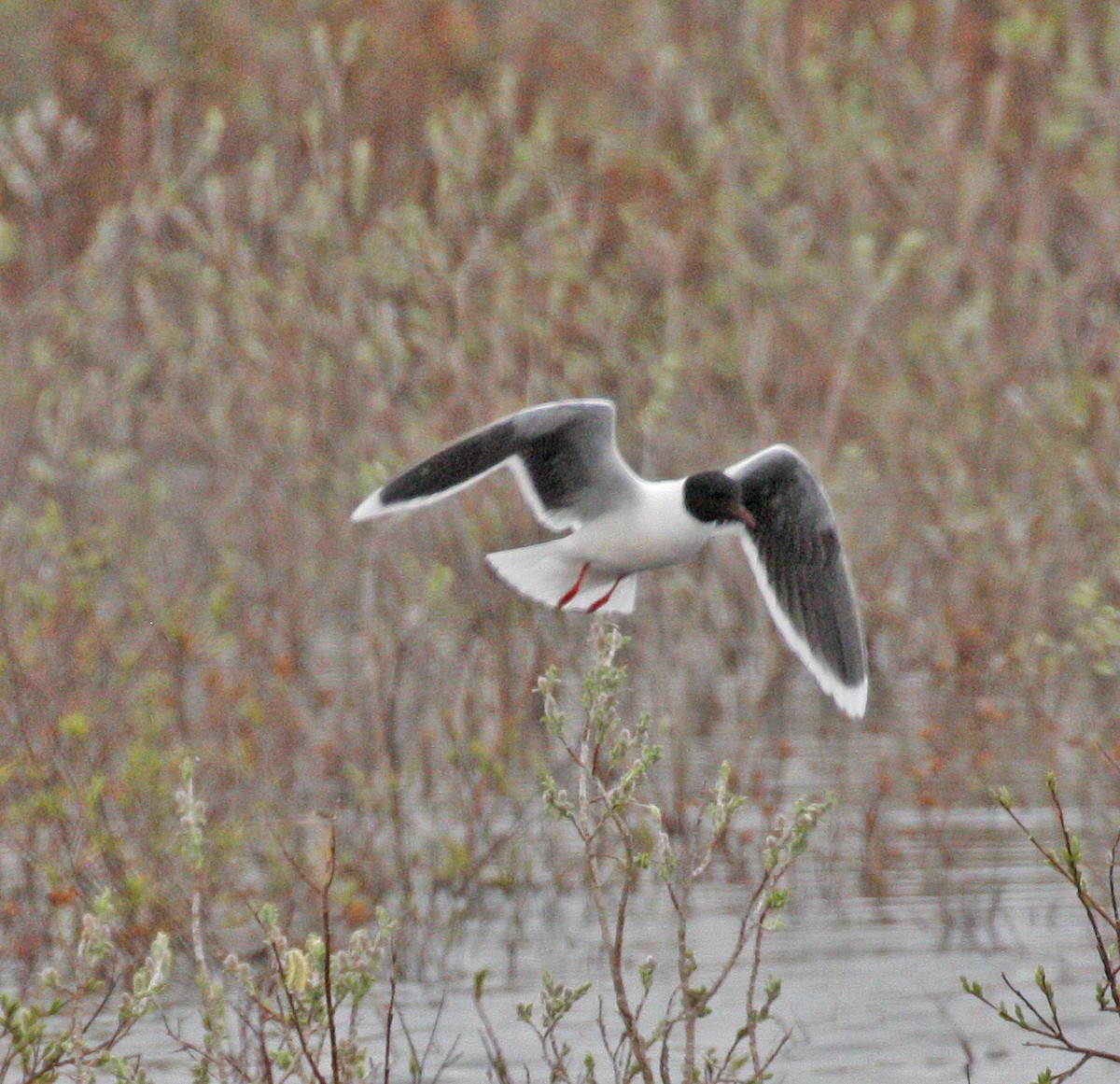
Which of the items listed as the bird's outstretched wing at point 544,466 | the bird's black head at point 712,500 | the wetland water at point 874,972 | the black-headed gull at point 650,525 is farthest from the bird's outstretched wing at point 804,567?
the wetland water at point 874,972

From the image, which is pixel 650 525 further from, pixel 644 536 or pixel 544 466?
pixel 544 466

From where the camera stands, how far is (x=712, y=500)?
6617mm

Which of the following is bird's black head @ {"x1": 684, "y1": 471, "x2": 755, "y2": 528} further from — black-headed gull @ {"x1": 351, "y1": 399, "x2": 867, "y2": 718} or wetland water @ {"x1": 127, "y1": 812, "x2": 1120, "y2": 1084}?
wetland water @ {"x1": 127, "y1": 812, "x2": 1120, "y2": 1084}

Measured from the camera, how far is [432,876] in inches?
292

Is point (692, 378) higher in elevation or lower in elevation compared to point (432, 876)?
higher

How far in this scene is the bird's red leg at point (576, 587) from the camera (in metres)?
6.79

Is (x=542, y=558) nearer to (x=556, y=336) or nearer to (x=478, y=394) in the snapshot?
(x=478, y=394)

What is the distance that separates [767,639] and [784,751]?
4.98 ft

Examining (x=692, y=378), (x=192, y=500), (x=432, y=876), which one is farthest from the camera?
(x=192, y=500)

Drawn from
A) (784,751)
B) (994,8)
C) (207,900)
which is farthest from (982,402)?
(994,8)

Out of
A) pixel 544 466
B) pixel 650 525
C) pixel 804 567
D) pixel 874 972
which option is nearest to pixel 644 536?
pixel 650 525

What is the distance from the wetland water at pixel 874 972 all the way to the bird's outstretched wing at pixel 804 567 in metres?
0.86

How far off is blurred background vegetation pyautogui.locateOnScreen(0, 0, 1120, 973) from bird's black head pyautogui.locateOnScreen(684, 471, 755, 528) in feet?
3.20

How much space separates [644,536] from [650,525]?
0.04 m
